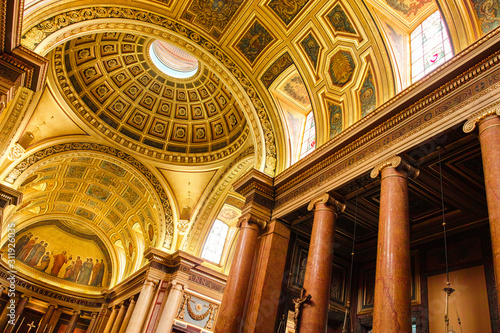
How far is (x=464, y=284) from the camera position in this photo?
796cm

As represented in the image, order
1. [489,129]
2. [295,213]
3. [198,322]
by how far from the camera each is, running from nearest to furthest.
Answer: [489,129] < [295,213] < [198,322]

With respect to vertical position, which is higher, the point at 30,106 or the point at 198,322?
the point at 30,106

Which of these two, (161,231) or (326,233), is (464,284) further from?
(161,231)

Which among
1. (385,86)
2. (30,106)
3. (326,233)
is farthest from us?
(30,106)

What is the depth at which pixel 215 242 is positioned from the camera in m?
18.8

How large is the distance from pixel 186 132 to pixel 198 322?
29.3ft

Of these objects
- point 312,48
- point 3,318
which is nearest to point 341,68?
point 312,48

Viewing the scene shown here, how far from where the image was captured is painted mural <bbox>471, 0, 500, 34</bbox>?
6.62 m

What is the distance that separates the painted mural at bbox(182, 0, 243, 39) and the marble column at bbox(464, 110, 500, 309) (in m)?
7.62

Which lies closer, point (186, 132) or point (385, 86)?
point (385, 86)

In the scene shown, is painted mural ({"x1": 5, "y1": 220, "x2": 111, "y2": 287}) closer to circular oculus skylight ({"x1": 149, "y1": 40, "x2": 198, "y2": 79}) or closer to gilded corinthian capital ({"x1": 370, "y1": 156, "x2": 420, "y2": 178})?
circular oculus skylight ({"x1": 149, "y1": 40, "x2": 198, "y2": 79})

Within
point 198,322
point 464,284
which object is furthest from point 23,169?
point 464,284

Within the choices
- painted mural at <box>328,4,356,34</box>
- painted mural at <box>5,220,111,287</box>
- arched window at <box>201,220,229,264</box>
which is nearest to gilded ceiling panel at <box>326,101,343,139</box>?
painted mural at <box>328,4,356,34</box>

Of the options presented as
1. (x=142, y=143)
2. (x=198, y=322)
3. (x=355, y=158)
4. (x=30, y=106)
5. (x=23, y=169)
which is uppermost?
(x=142, y=143)
